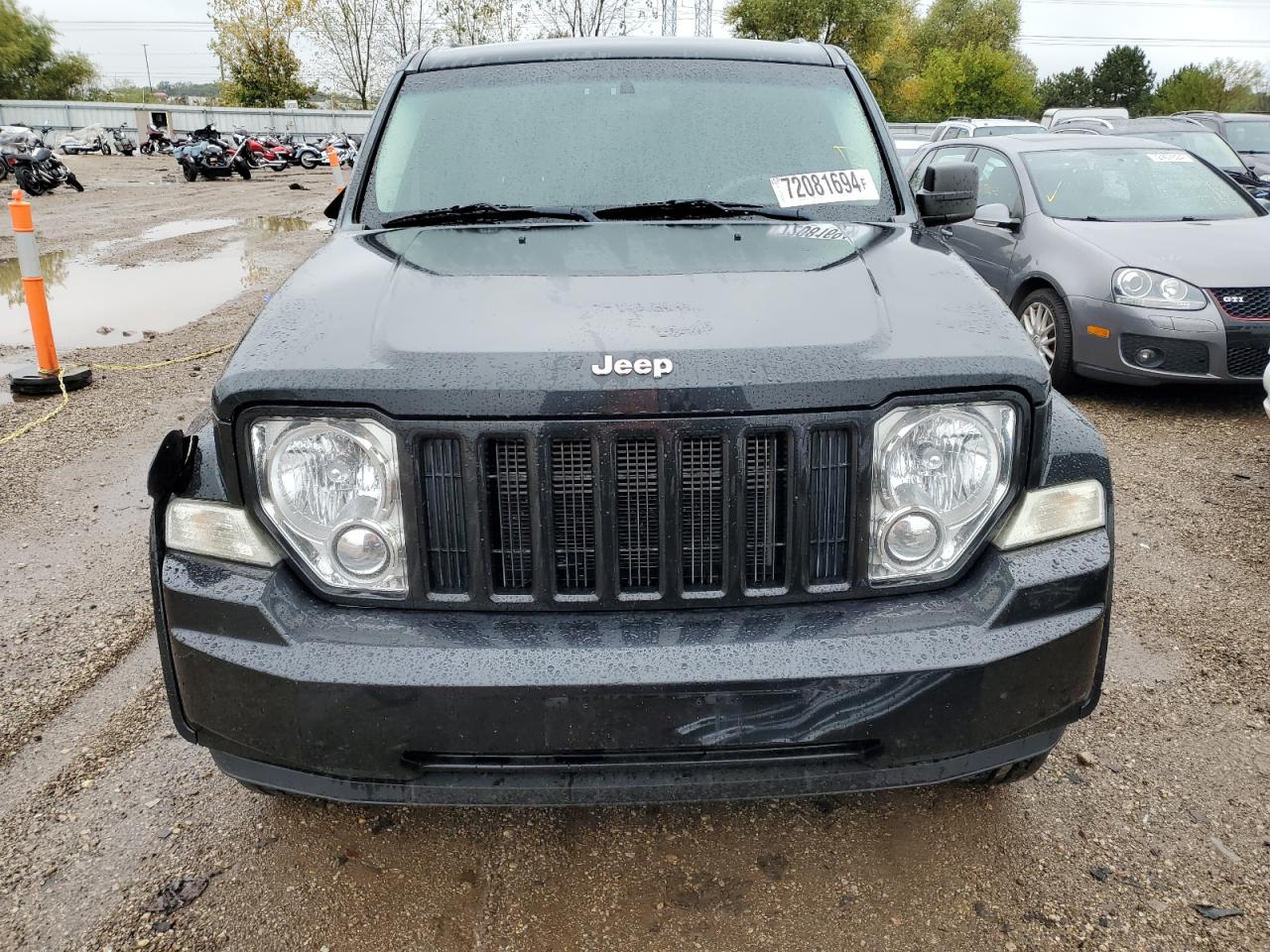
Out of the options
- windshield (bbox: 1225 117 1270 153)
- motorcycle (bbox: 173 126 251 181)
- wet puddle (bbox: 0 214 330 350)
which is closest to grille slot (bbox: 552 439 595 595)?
wet puddle (bbox: 0 214 330 350)

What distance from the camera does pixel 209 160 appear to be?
101 feet

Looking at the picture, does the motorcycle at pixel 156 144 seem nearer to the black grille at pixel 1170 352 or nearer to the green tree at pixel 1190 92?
the black grille at pixel 1170 352

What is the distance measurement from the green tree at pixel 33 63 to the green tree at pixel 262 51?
2344 centimetres

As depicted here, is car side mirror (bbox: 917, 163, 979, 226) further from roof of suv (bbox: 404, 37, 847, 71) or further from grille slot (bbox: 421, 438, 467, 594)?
grille slot (bbox: 421, 438, 467, 594)

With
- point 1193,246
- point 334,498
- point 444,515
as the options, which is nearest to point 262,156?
point 1193,246

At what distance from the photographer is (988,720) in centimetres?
190

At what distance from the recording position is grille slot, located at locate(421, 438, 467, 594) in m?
1.91

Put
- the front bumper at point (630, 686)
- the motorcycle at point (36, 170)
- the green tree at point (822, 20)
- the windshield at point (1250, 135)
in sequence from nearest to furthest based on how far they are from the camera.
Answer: the front bumper at point (630, 686), the windshield at point (1250, 135), the motorcycle at point (36, 170), the green tree at point (822, 20)

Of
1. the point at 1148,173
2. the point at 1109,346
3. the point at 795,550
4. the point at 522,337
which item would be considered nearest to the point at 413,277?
the point at 522,337

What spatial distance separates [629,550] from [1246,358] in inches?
210

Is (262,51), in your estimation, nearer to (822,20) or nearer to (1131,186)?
(822,20)

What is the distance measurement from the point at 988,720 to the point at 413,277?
1.54m

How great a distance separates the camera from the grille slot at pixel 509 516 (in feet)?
6.23

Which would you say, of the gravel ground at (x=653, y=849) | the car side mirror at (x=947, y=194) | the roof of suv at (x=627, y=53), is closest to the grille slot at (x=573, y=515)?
the gravel ground at (x=653, y=849)
